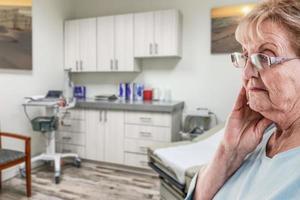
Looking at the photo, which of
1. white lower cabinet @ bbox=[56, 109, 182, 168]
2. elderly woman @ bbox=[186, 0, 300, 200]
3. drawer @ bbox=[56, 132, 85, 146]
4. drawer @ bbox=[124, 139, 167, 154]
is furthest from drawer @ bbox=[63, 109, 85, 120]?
elderly woman @ bbox=[186, 0, 300, 200]

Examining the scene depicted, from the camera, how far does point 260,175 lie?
74 cm

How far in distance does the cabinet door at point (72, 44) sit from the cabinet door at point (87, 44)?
0.25 feet

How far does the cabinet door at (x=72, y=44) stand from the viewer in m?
3.80

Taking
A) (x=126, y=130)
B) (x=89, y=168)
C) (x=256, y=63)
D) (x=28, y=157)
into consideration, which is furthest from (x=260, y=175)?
(x=89, y=168)

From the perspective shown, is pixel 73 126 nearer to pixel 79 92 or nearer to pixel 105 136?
pixel 105 136

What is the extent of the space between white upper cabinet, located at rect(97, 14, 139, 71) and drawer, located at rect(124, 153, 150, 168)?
114cm

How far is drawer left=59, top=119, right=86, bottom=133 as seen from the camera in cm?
358

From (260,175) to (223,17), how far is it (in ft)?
9.38

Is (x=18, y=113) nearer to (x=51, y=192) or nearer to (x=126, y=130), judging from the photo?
(x=51, y=192)

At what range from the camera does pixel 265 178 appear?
701 millimetres

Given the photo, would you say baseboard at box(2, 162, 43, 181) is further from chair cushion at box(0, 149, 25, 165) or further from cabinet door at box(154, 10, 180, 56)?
cabinet door at box(154, 10, 180, 56)

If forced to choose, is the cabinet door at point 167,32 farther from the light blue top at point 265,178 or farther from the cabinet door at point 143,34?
the light blue top at point 265,178

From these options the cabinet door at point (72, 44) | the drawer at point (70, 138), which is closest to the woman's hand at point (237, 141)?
the drawer at point (70, 138)

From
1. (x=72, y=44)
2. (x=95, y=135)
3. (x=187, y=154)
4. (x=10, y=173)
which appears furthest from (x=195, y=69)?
(x=10, y=173)
